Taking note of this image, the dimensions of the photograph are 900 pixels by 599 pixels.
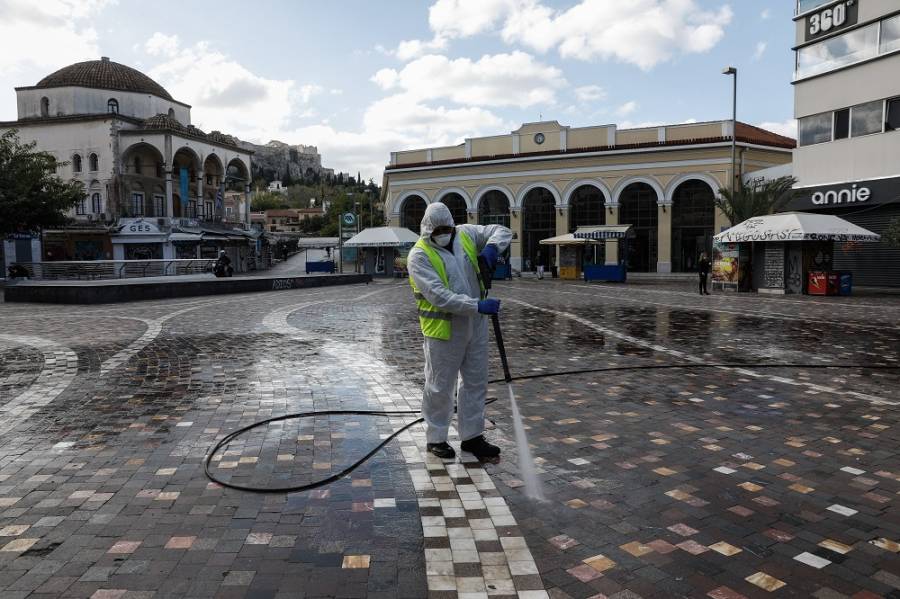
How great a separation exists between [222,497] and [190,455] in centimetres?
92

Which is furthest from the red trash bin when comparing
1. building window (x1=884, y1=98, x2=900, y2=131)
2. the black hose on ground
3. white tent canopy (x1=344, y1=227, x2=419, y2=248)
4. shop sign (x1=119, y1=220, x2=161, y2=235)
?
shop sign (x1=119, y1=220, x2=161, y2=235)

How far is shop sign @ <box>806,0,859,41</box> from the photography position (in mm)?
23734

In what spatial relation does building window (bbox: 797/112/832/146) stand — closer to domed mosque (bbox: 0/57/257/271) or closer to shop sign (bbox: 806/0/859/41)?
shop sign (bbox: 806/0/859/41)

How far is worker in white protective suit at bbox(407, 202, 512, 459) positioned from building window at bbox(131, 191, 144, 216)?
5357 centimetres

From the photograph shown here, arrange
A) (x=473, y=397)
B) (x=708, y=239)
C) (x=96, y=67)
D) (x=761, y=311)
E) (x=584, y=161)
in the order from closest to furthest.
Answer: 1. (x=473, y=397)
2. (x=761, y=311)
3. (x=708, y=239)
4. (x=584, y=161)
5. (x=96, y=67)

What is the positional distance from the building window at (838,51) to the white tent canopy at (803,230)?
24.4 feet

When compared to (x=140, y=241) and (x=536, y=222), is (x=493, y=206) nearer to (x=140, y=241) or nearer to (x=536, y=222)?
(x=536, y=222)

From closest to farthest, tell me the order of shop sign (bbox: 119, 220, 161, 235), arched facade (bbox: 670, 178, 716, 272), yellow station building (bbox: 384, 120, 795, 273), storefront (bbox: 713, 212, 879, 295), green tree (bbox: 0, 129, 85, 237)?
storefront (bbox: 713, 212, 879, 295)
green tree (bbox: 0, 129, 85, 237)
yellow station building (bbox: 384, 120, 795, 273)
arched facade (bbox: 670, 178, 716, 272)
shop sign (bbox: 119, 220, 161, 235)

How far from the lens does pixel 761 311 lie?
606 inches

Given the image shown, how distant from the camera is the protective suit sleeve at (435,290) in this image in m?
4.31

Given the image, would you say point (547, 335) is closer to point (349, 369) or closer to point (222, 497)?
point (349, 369)

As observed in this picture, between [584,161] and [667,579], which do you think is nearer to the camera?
[667,579]

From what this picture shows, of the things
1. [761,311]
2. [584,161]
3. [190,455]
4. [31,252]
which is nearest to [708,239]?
[584,161]

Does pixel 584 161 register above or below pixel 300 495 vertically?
above
